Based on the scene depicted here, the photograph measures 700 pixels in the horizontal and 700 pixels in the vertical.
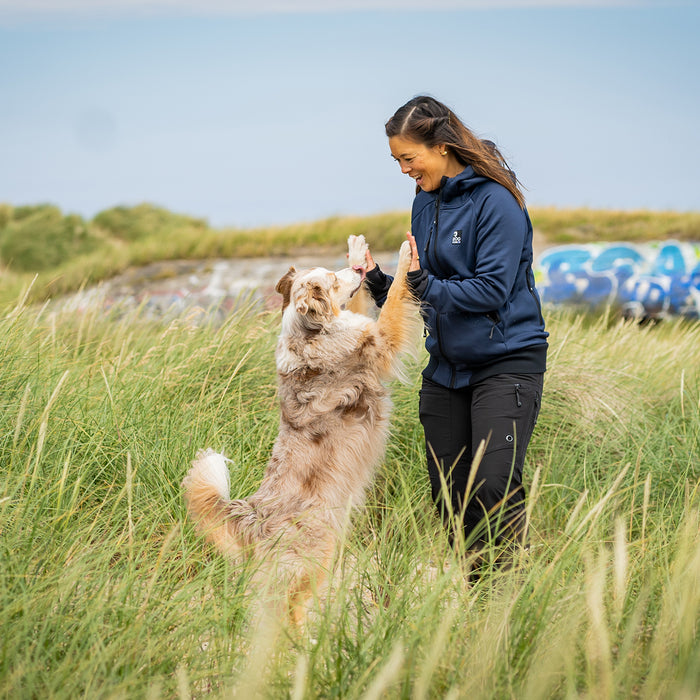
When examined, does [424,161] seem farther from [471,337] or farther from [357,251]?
[471,337]

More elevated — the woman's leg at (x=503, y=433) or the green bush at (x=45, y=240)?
the green bush at (x=45, y=240)

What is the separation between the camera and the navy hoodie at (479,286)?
365 centimetres

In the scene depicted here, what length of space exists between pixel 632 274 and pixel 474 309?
15860 mm

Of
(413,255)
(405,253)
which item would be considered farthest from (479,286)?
(405,253)

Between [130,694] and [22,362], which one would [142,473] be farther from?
[130,694]

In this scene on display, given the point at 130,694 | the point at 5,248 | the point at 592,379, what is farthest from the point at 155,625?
the point at 5,248

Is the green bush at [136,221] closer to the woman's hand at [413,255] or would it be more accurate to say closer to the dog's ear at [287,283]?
the dog's ear at [287,283]

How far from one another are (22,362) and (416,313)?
289cm

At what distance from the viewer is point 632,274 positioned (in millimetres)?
17750

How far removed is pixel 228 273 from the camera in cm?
2058

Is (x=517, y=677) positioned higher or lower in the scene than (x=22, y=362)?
lower

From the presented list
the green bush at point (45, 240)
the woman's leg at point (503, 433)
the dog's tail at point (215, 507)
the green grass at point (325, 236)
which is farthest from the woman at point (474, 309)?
the green bush at point (45, 240)

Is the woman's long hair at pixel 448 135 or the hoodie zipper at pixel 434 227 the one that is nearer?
the woman's long hair at pixel 448 135

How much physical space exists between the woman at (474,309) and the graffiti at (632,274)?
13704mm
